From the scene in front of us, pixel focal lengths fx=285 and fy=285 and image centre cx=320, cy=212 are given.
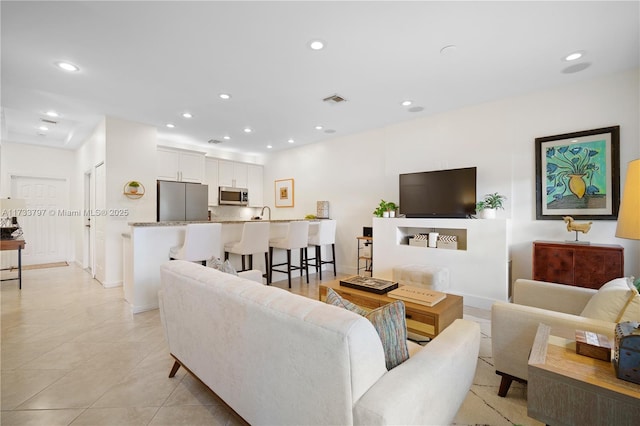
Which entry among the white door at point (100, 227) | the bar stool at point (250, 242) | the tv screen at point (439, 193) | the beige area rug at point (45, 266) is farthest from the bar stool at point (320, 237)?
the beige area rug at point (45, 266)

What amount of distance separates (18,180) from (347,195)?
265 inches

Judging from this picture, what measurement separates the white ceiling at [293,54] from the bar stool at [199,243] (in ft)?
5.36

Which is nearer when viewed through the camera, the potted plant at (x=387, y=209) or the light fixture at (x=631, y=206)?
the light fixture at (x=631, y=206)

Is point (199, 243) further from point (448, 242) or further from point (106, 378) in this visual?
point (448, 242)

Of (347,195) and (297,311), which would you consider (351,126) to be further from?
(297,311)

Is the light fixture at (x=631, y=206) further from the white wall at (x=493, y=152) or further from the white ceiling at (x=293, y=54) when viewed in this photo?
the white wall at (x=493, y=152)

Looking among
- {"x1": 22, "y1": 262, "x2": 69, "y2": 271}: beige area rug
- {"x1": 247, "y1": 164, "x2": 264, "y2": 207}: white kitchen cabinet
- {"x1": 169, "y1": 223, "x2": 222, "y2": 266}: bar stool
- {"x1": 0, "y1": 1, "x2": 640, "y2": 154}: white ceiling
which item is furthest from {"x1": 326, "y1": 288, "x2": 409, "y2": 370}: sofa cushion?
{"x1": 22, "y1": 262, "x2": 69, "y2": 271}: beige area rug

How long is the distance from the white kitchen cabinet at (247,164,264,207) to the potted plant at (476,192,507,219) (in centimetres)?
498

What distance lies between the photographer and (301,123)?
4691 millimetres

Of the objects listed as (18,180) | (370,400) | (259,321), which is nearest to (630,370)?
(370,400)

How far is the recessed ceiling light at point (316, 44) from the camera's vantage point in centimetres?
242

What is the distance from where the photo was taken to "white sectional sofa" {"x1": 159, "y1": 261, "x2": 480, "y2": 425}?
87 cm

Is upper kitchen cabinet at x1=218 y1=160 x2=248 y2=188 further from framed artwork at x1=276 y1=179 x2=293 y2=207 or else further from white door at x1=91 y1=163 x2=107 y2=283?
white door at x1=91 y1=163 x2=107 y2=283

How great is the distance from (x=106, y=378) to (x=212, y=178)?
479cm
